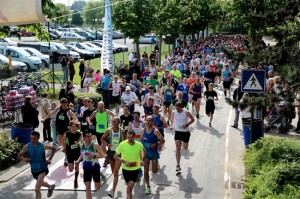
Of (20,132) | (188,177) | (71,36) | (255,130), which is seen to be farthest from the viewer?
(71,36)

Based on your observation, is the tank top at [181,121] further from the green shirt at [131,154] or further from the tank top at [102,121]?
the green shirt at [131,154]

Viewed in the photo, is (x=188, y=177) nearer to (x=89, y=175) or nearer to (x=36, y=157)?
(x=89, y=175)

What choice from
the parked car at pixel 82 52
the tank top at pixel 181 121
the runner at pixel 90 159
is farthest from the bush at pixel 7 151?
the parked car at pixel 82 52

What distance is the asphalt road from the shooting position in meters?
11.2

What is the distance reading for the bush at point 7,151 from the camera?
1302 cm

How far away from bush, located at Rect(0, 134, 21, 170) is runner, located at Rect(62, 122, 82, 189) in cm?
236

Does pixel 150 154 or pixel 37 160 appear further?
pixel 150 154

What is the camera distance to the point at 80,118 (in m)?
14.8

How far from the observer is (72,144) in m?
11.4

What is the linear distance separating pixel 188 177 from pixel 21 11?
6.80 metres

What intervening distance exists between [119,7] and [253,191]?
24.0m


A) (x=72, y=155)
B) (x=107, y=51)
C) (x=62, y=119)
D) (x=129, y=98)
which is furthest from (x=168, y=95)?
(x=107, y=51)

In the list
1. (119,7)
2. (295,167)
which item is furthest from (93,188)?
(119,7)

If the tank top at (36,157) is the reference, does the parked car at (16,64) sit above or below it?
above
